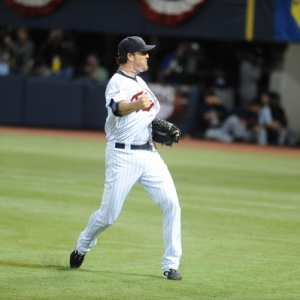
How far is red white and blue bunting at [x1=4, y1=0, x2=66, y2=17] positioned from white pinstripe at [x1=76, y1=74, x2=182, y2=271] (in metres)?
15.7

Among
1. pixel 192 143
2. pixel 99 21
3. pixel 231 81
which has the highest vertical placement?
pixel 99 21

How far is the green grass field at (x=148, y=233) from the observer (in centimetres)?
680

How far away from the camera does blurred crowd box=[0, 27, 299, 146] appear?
21.5m

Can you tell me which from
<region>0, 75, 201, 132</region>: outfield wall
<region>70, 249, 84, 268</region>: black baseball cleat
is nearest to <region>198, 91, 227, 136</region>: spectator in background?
<region>0, 75, 201, 132</region>: outfield wall

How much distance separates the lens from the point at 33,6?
2253 centimetres

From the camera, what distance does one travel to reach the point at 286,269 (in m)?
7.74

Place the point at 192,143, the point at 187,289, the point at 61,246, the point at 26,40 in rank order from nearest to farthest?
the point at 187,289 < the point at 61,246 < the point at 192,143 < the point at 26,40

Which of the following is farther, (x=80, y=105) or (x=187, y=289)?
(x=80, y=105)

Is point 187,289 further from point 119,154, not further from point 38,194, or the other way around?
point 38,194

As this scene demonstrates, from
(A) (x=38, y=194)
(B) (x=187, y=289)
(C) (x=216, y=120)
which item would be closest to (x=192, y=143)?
(C) (x=216, y=120)

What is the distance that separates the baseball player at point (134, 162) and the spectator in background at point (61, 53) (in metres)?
15.8

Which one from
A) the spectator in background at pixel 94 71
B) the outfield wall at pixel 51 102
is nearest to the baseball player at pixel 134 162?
the outfield wall at pixel 51 102

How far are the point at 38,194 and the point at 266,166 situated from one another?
6.36 m

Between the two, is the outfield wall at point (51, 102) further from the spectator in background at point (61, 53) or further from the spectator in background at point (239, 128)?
the spectator in background at point (239, 128)
